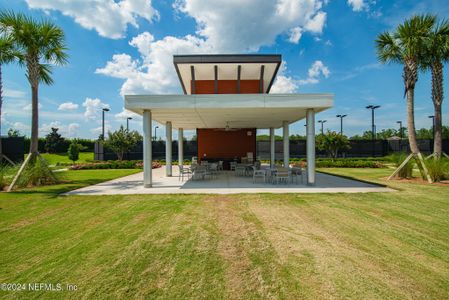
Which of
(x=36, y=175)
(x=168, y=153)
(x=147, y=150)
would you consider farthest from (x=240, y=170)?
(x=36, y=175)

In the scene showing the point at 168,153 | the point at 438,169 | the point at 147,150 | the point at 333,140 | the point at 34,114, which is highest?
the point at 34,114

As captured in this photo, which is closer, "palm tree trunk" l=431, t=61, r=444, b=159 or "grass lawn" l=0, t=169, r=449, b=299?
"grass lawn" l=0, t=169, r=449, b=299

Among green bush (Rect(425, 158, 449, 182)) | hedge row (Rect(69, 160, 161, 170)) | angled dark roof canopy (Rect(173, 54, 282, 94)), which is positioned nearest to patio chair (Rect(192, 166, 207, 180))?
angled dark roof canopy (Rect(173, 54, 282, 94))

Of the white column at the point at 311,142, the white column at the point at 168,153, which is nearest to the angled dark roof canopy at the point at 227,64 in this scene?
the white column at the point at 168,153

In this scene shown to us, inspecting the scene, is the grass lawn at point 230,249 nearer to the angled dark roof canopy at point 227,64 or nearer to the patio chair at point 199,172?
the patio chair at point 199,172

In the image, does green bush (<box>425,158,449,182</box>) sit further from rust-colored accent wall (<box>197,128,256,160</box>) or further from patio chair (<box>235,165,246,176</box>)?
rust-colored accent wall (<box>197,128,256,160</box>)

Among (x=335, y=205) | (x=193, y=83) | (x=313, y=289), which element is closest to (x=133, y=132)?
(x=193, y=83)

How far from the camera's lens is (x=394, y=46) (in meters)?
12.7

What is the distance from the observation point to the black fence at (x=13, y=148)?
18891 mm

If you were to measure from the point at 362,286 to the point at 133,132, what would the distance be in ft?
78.9

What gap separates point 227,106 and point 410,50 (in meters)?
11.1

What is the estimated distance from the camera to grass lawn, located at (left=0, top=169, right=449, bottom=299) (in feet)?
9.43

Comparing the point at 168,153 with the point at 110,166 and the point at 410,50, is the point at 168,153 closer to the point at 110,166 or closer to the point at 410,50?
the point at 110,166

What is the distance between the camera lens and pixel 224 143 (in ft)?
60.1
